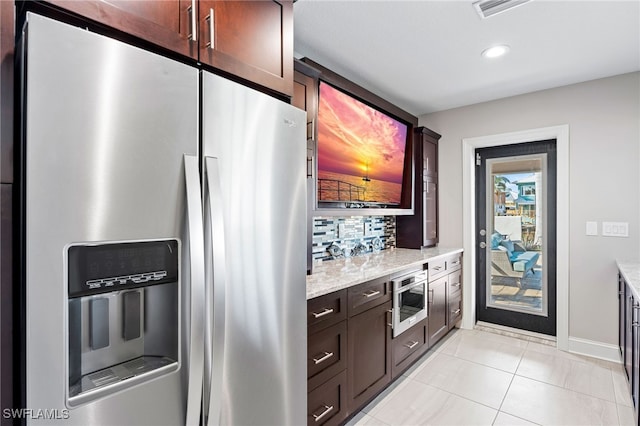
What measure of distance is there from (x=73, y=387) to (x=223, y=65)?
1.10m

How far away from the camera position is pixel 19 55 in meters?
0.81

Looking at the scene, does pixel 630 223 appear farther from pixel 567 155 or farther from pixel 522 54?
pixel 522 54

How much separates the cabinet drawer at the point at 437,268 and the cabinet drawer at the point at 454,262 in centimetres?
13

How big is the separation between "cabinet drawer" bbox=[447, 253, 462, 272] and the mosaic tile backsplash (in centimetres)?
63

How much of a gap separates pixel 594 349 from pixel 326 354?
9.06 feet

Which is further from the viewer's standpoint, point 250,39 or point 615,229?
point 615,229

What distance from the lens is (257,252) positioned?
1.17 metres

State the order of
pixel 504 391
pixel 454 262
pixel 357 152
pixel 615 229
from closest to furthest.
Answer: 1. pixel 504 391
2. pixel 357 152
3. pixel 615 229
4. pixel 454 262

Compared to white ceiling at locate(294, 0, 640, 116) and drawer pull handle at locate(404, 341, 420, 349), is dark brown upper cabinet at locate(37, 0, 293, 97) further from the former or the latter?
drawer pull handle at locate(404, 341, 420, 349)

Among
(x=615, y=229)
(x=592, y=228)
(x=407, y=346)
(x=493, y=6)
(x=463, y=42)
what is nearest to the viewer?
(x=493, y=6)

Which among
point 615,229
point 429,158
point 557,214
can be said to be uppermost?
point 429,158


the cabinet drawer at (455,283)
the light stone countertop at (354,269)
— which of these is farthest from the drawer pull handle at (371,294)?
the cabinet drawer at (455,283)

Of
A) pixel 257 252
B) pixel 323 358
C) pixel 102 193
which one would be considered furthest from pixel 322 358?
pixel 102 193

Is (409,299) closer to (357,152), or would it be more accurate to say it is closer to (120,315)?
(357,152)
